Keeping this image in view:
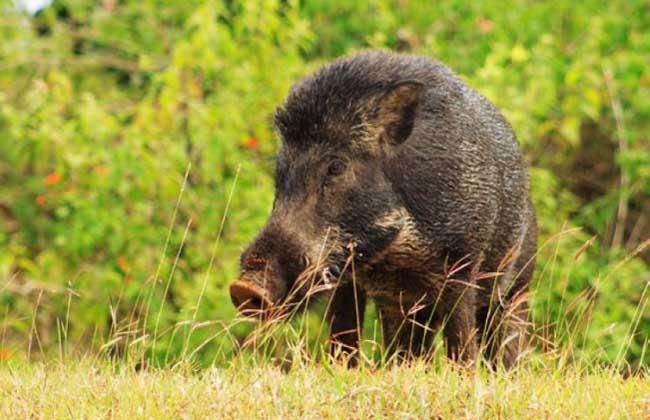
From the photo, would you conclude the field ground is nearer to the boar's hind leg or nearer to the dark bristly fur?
the dark bristly fur

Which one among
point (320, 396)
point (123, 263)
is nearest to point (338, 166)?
point (320, 396)

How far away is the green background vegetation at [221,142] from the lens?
863cm

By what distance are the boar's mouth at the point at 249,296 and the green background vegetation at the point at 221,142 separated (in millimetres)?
2485

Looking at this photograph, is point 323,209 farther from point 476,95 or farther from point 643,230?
point 643,230

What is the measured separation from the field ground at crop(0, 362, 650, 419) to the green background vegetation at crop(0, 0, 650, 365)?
3079 millimetres

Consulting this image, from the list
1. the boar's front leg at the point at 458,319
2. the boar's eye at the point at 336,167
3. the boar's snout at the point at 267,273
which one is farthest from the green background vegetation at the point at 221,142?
the boar's snout at the point at 267,273

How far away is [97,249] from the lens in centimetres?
945

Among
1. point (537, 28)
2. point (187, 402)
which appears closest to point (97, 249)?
point (537, 28)

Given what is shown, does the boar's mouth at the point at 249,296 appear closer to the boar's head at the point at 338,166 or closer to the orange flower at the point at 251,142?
the boar's head at the point at 338,166

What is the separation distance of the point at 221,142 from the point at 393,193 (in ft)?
10.6

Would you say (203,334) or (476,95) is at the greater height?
(476,95)

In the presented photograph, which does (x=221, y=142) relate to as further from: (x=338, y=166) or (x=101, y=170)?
(x=338, y=166)

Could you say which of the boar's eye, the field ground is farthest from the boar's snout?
the field ground

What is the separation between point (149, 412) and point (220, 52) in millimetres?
5257
